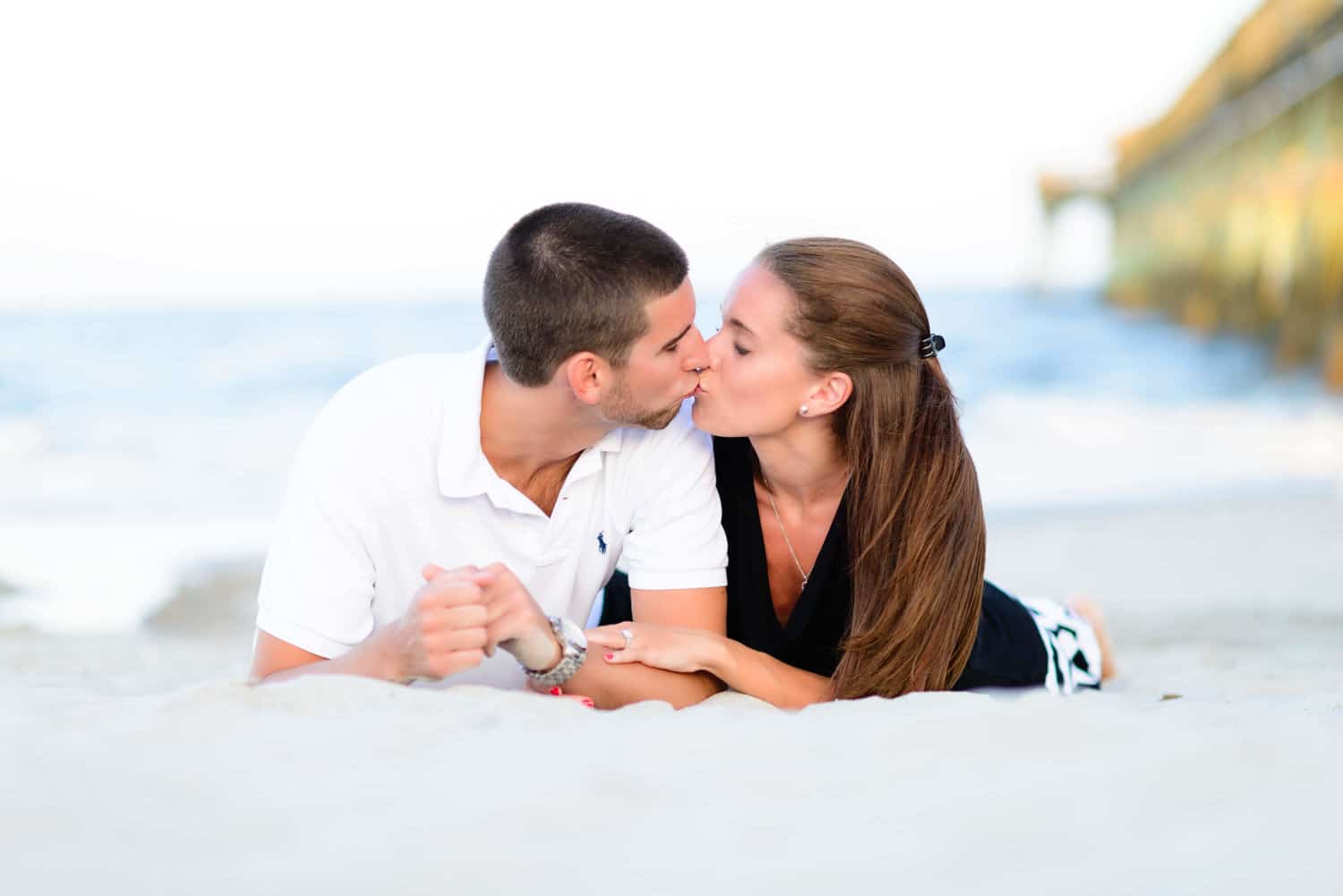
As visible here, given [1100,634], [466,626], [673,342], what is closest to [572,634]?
[466,626]

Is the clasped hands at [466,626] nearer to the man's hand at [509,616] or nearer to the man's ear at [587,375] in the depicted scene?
the man's hand at [509,616]

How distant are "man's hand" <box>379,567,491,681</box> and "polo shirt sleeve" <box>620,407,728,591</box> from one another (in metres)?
0.74

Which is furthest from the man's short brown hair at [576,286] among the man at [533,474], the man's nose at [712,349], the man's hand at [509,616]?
the man's hand at [509,616]

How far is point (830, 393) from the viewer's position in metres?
3.62

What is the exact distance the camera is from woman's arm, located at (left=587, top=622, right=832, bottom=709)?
3250 millimetres

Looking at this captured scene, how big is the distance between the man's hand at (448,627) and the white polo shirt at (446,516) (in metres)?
0.44

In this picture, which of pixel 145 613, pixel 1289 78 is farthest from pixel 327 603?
pixel 1289 78

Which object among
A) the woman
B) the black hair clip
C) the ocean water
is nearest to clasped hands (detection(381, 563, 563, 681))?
the woman

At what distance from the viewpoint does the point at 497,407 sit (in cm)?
344

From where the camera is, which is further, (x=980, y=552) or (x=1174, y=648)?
(x=1174, y=648)

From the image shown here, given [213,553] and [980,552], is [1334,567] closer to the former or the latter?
[980,552]

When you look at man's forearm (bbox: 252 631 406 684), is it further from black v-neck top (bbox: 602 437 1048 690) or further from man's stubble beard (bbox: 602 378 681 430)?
black v-neck top (bbox: 602 437 1048 690)

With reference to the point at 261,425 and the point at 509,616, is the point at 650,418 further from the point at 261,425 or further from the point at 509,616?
the point at 261,425

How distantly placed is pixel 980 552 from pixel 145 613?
4.13 metres
